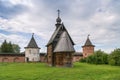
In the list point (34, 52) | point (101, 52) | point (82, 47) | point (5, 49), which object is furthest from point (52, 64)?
point (5, 49)

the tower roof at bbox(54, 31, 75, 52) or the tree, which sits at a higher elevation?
the tower roof at bbox(54, 31, 75, 52)

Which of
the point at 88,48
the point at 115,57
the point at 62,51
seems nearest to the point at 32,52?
the point at 88,48

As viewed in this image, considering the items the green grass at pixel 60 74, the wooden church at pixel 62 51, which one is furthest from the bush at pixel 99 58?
the green grass at pixel 60 74

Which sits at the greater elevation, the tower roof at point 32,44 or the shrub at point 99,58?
the tower roof at point 32,44

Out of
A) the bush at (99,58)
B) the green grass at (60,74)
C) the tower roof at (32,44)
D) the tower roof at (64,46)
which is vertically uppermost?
the tower roof at (32,44)

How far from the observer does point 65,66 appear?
1221 inches

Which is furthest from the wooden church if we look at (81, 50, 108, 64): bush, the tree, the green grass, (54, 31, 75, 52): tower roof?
(81, 50, 108, 64): bush

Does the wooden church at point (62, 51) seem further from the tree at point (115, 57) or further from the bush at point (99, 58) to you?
the bush at point (99, 58)

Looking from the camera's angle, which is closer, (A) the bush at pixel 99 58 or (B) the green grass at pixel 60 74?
(B) the green grass at pixel 60 74

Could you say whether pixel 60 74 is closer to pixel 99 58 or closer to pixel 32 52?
pixel 99 58

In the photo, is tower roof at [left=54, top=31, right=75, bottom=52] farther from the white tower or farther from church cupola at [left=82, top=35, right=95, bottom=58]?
church cupola at [left=82, top=35, right=95, bottom=58]

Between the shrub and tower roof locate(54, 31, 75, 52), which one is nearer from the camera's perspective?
tower roof locate(54, 31, 75, 52)

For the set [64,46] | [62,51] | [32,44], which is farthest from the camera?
[32,44]

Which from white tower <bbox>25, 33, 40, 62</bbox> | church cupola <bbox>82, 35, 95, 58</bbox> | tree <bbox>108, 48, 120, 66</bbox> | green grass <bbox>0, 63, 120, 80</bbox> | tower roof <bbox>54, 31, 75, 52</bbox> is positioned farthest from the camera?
church cupola <bbox>82, 35, 95, 58</bbox>
